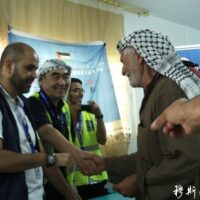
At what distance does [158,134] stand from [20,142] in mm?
662

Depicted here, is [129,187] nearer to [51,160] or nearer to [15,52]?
[51,160]

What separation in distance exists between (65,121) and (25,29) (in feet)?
4.87

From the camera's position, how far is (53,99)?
84.0 inches

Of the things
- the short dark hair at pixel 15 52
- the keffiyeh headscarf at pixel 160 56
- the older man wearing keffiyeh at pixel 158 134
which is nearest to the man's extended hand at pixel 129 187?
the older man wearing keffiyeh at pixel 158 134

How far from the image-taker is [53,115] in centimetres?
205

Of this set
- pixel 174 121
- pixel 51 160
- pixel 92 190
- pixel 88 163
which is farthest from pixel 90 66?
pixel 174 121

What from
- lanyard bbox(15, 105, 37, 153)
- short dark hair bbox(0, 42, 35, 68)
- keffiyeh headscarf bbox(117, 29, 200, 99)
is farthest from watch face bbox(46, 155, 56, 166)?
keffiyeh headscarf bbox(117, 29, 200, 99)

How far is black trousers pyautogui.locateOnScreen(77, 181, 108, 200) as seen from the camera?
2847mm

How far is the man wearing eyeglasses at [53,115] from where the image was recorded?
6.34ft

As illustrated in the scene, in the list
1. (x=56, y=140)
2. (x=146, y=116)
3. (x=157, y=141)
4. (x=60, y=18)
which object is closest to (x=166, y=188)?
(x=157, y=141)

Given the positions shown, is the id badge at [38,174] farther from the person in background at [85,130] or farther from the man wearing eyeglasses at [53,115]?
the person in background at [85,130]

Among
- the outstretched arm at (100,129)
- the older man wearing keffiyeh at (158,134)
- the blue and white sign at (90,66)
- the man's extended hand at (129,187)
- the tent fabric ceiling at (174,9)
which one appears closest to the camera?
the older man wearing keffiyeh at (158,134)

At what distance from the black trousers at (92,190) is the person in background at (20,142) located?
103cm

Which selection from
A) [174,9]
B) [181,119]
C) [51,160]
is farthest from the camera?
[174,9]
